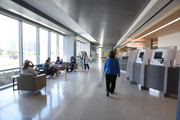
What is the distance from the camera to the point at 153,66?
169 inches

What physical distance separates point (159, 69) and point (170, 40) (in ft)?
19.3

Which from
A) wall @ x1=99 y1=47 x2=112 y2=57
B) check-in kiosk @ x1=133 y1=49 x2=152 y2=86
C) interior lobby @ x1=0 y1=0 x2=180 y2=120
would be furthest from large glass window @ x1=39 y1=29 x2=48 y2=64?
wall @ x1=99 y1=47 x2=112 y2=57

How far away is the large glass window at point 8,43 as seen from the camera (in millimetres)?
4980

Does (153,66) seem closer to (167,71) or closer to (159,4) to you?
(167,71)

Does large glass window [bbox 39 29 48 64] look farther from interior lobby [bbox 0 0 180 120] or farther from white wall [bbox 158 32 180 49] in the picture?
white wall [bbox 158 32 180 49]

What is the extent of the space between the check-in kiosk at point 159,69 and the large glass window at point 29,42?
5.98m

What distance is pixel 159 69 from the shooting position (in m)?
4.07

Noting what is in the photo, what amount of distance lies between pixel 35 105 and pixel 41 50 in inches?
208

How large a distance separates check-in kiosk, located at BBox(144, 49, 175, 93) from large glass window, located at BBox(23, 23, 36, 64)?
19.6ft

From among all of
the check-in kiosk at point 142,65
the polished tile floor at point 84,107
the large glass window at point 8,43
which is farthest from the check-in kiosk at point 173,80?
the large glass window at point 8,43

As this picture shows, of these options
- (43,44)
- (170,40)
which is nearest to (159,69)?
(170,40)

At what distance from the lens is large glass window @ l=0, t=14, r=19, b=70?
16.3 ft

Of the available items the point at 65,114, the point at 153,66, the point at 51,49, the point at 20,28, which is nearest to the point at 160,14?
the point at 153,66

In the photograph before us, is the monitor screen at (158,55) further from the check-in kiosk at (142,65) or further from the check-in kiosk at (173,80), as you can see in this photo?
the check-in kiosk at (173,80)
